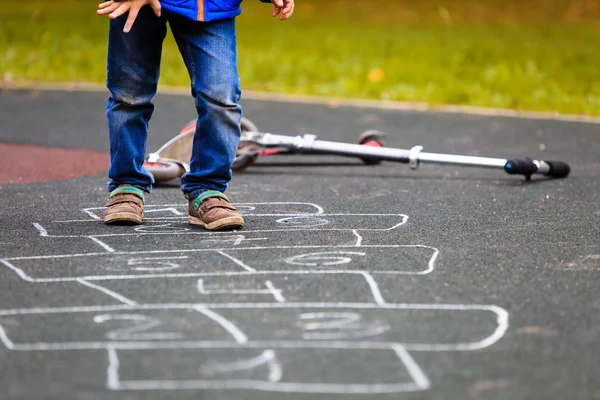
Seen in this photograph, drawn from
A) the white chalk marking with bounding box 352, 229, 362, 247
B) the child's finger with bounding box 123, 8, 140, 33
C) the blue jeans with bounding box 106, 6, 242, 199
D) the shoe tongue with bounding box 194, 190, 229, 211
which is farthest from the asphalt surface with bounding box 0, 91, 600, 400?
the child's finger with bounding box 123, 8, 140, 33

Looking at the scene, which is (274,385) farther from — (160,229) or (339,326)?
(160,229)

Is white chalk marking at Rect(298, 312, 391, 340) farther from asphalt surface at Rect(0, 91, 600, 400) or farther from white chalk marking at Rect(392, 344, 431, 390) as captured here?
white chalk marking at Rect(392, 344, 431, 390)

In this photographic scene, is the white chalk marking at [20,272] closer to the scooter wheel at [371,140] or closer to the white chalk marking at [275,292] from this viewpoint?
the white chalk marking at [275,292]

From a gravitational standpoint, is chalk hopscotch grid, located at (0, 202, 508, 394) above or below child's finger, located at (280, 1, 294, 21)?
below

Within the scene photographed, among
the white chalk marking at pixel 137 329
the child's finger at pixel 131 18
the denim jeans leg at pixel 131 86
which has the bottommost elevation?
the white chalk marking at pixel 137 329

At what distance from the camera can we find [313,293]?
320 cm

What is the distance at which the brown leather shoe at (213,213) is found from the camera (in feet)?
13.6

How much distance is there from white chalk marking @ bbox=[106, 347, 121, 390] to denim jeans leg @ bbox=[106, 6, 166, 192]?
167 centimetres

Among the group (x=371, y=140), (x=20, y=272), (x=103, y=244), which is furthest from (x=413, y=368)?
(x=371, y=140)

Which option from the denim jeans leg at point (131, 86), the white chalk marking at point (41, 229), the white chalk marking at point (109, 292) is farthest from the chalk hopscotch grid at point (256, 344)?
the denim jeans leg at point (131, 86)

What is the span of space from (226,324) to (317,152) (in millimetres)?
2911

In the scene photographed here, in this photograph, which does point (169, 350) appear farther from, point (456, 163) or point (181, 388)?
point (456, 163)

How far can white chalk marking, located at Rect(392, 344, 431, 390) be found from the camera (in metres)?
2.48

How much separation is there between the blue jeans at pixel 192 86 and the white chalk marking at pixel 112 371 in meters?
1.62
